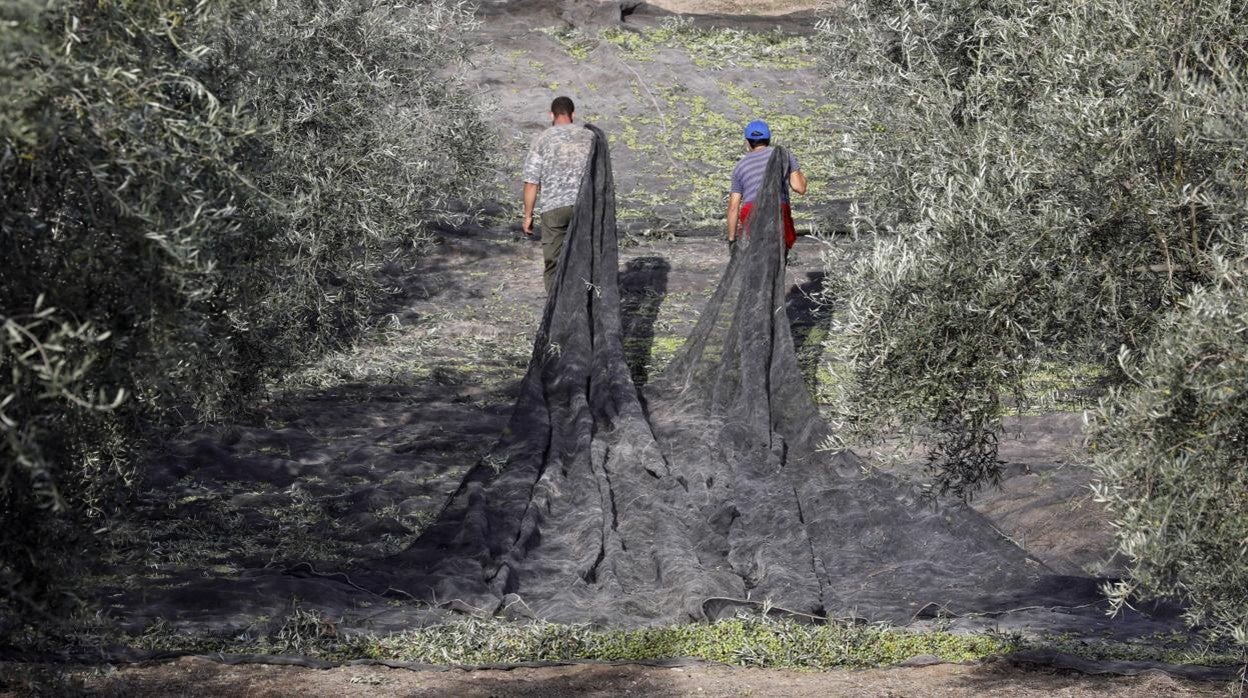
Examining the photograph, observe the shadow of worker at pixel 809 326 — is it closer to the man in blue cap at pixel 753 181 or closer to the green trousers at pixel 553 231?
the man in blue cap at pixel 753 181

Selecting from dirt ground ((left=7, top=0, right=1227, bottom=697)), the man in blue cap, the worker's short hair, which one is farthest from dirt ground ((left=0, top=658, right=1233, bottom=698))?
the worker's short hair

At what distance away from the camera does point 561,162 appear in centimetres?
1524

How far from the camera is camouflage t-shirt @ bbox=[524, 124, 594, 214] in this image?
15.2m

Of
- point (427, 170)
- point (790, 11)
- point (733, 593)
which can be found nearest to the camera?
point (733, 593)

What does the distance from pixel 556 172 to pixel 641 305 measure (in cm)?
348

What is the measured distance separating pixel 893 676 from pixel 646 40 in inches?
810

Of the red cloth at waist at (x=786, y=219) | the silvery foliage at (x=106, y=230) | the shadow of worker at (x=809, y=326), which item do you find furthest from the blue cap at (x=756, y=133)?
the silvery foliage at (x=106, y=230)

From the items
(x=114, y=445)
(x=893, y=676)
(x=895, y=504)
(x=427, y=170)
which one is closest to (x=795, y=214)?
(x=427, y=170)

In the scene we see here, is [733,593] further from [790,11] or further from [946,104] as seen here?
[790,11]

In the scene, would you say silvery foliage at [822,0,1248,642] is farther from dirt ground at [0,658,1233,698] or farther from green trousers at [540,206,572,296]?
green trousers at [540,206,572,296]

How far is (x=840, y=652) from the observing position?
920 cm

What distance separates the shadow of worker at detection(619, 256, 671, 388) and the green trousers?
47.4 inches

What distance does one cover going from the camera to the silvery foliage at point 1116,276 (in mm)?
5988

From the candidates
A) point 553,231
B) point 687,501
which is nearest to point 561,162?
point 553,231
